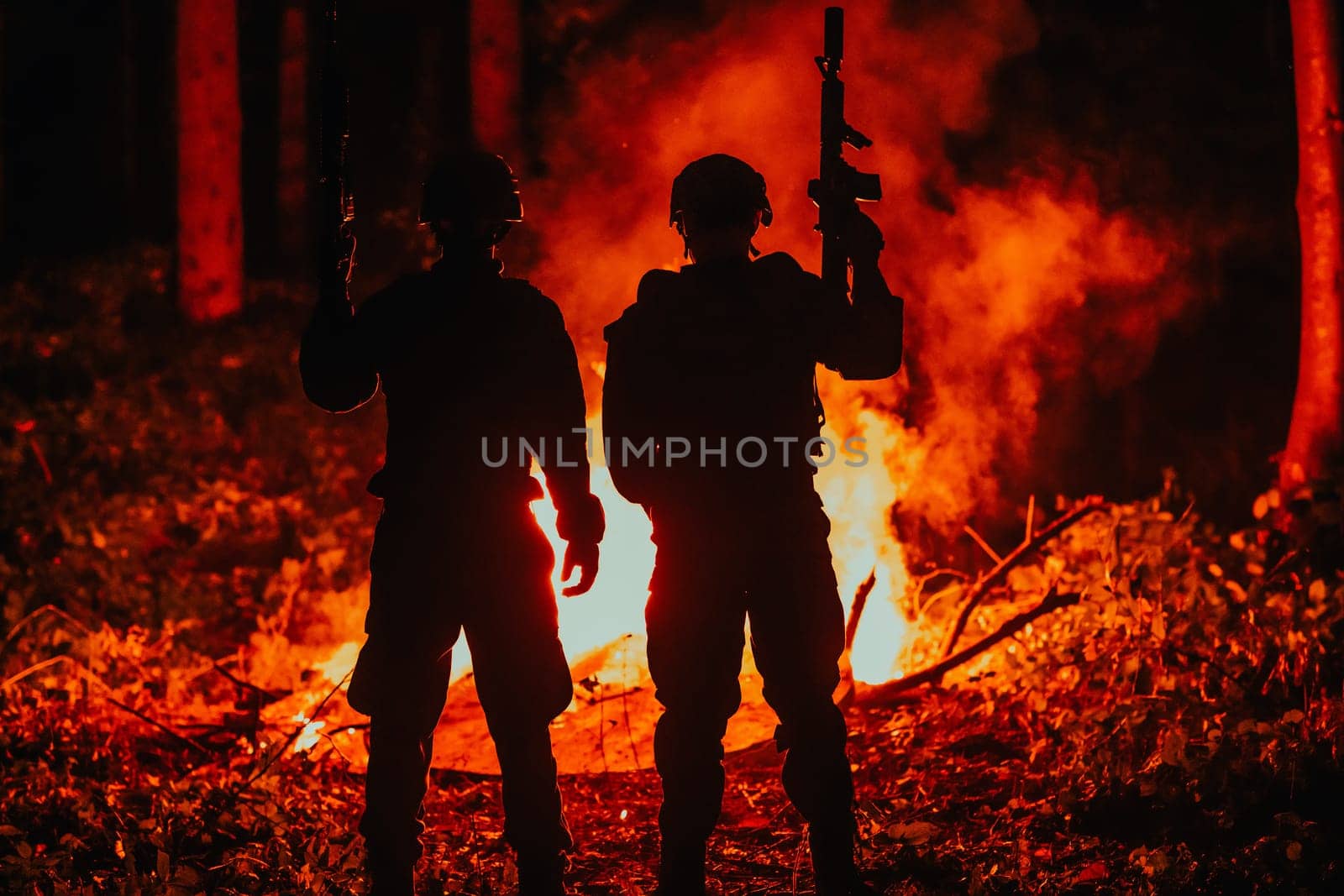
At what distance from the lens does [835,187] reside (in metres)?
4.62

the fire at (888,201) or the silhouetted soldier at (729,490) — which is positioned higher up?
the fire at (888,201)

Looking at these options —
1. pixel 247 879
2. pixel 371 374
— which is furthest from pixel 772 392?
pixel 247 879

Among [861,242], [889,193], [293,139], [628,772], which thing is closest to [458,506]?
[861,242]

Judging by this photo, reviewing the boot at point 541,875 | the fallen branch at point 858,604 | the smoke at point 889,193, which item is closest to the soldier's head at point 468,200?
the boot at point 541,875

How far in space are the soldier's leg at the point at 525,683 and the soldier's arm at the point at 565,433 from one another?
0.17 m

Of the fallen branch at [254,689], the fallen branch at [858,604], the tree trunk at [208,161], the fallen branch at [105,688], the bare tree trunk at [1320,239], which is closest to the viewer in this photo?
the fallen branch at [105,688]

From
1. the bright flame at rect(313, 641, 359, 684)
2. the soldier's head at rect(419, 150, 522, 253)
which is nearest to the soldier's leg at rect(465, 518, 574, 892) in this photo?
the soldier's head at rect(419, 150, 522, 253)

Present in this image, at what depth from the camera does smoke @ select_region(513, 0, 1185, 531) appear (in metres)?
8.65

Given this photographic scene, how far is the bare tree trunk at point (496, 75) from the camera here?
11859 mm

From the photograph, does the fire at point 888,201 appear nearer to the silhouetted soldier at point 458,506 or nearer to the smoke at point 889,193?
the smoke at point 889,193

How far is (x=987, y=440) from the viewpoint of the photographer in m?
9.00

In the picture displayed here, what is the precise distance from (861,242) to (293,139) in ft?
49.3

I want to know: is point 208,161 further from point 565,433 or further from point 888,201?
point 565,433

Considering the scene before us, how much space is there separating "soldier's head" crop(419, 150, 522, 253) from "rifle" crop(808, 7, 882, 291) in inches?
44.0
